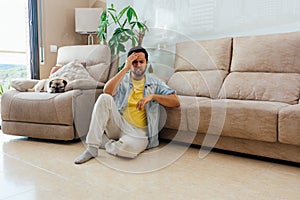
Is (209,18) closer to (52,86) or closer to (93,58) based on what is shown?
(93,58)

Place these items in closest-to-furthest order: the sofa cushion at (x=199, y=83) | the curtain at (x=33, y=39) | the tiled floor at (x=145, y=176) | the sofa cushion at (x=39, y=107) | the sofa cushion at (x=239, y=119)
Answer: the tiled floor at (x=145, y=176) < the sofa cushion at (x=239, y=119) < the sofa cushion at (x=39, y=107) < the sofa cushion at (x=199, y=83) < the curtain at (x=33, y=39)

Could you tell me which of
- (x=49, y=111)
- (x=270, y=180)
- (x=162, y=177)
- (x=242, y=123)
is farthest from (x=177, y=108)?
(x=49, y=111)

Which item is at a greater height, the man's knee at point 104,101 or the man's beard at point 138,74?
the man's beard at point 138,74

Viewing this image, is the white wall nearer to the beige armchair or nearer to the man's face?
the man's face

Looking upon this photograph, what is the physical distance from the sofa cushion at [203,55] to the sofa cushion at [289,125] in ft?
3.20

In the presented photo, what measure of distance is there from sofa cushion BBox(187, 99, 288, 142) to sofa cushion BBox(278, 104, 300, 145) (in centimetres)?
4

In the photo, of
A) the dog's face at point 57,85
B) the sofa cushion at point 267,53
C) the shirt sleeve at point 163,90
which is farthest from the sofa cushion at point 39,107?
the sofa cushion at point 267,53

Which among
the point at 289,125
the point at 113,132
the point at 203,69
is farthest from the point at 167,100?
the point at 289,125

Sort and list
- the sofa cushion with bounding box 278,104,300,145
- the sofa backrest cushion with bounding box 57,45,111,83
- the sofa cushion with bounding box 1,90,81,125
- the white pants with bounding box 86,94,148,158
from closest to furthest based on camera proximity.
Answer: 1. the sofa cushion with bounding box 278,104,300,145
2. the white pants with bounding box 86,94,148,158
3. the sofa cushion with bounding box 1,90,81,125
4. the sofa backrest cushion with bounding box 57,45,111,83

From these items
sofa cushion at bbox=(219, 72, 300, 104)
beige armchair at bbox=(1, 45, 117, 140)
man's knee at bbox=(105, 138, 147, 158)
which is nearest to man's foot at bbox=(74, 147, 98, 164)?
man's knee at bbox=(105, 138, 147, 158)

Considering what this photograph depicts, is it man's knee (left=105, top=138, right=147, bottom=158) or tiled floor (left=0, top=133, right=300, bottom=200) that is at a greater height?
man's knee (left=105, top=138, right=147, bottom=158)

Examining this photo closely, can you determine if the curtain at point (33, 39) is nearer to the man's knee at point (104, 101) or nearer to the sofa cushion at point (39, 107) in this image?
the sofa cushion at point (39, 107)

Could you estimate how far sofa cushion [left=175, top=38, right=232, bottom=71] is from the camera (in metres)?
2.64

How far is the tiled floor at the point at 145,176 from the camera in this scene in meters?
1.43
